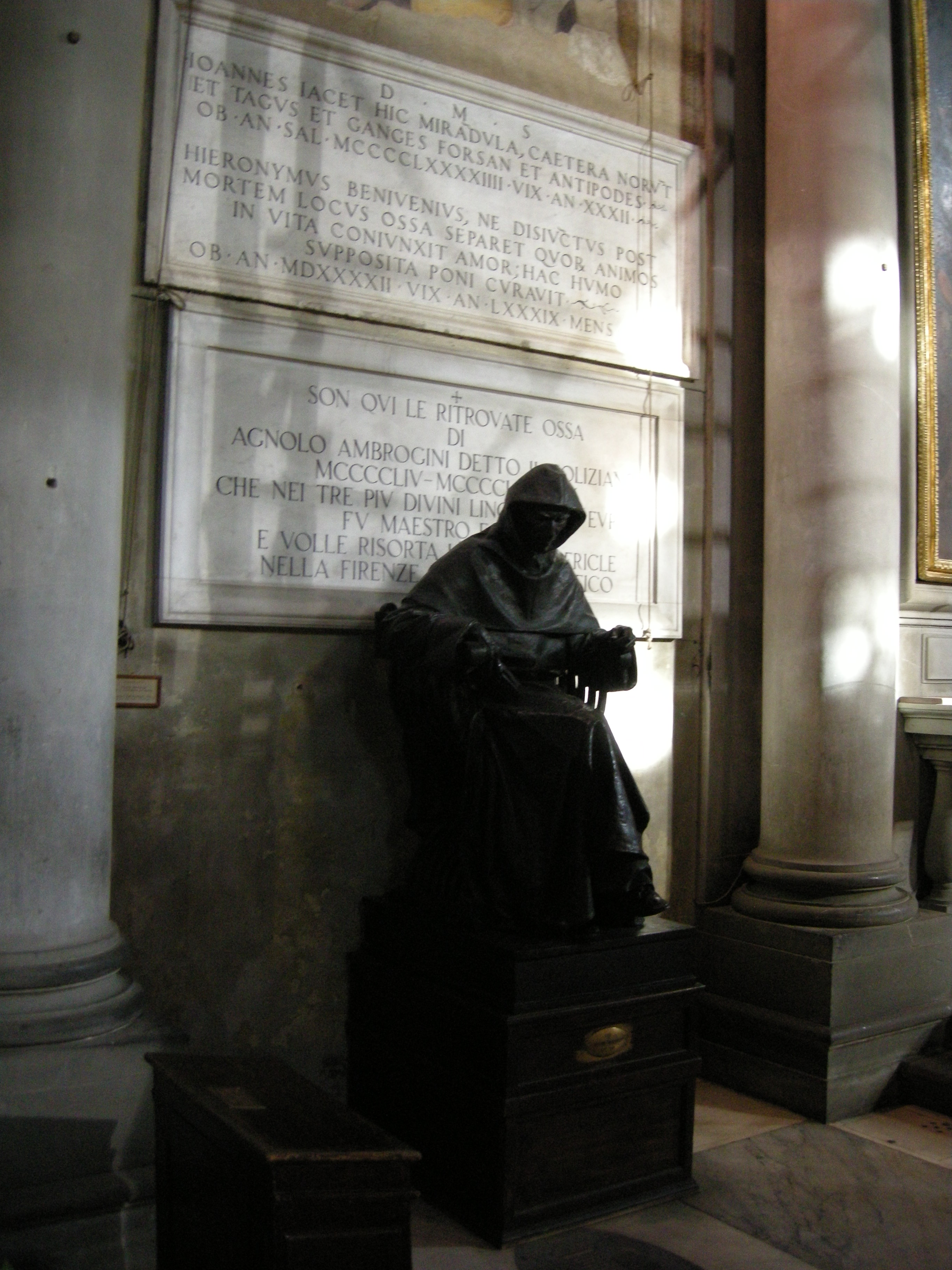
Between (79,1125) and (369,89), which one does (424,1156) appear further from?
(369,89)

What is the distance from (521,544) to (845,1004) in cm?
200

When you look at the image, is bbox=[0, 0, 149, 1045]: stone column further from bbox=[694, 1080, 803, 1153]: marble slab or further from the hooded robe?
bbox=[694, 1080, 803, 1153]: marble slab

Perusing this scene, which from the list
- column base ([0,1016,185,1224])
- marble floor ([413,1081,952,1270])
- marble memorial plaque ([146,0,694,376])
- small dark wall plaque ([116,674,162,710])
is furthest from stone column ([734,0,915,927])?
column base ([0,1016,185,1224])

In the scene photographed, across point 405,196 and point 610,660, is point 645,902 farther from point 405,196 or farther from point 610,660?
point 405,196

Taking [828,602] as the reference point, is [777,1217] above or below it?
below

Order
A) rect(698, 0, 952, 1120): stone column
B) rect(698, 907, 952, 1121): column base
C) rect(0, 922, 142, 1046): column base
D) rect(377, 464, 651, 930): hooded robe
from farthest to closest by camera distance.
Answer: rect(698, 0, 952, 1120): stone column → rect(698, 907, 952, 1121): column base → rect(377, 464, 651, 930): hooded robe → rect(0, 922, 142, 1046): column base

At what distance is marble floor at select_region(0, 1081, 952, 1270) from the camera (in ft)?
8.26

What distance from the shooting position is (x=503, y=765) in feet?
10.4

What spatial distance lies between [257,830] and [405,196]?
2234 millimetres

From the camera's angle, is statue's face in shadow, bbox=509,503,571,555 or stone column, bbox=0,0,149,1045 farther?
statue's face in shadow, bbox=509,503,571,555

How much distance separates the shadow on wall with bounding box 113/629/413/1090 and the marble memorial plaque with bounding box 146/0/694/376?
1.20m

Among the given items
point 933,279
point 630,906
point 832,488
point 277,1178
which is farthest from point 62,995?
point 933,279

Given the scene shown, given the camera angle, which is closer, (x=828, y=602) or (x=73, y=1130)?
(x=73, y=1130)

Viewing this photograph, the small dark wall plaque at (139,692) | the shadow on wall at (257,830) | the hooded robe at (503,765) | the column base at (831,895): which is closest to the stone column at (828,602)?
the column base at (831,895)
